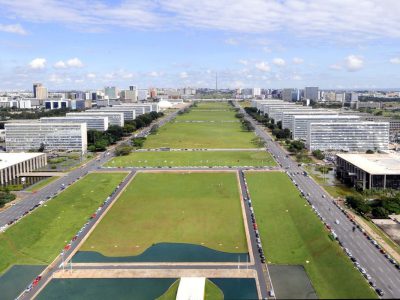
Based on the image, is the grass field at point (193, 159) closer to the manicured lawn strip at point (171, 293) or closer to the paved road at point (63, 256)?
the paved road at point (63, 256)

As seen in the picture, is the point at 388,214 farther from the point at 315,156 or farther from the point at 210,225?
the point at 315,156

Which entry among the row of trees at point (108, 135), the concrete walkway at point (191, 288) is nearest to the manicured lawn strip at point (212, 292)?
the concrete walkway at point (191, 288)

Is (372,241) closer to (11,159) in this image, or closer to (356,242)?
(356,242)

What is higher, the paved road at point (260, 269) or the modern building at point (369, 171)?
the modern building at point (369, 171)

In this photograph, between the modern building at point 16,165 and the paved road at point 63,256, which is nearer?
the paved road at point 63,256

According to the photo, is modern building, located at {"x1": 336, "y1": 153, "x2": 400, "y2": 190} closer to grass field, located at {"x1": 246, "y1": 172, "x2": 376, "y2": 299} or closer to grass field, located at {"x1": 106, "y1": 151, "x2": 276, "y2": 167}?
grass field, located at {"x1": 246, "y1": 172, "x2": 376, "y2": 299}

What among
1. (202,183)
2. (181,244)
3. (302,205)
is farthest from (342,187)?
(181,244)
